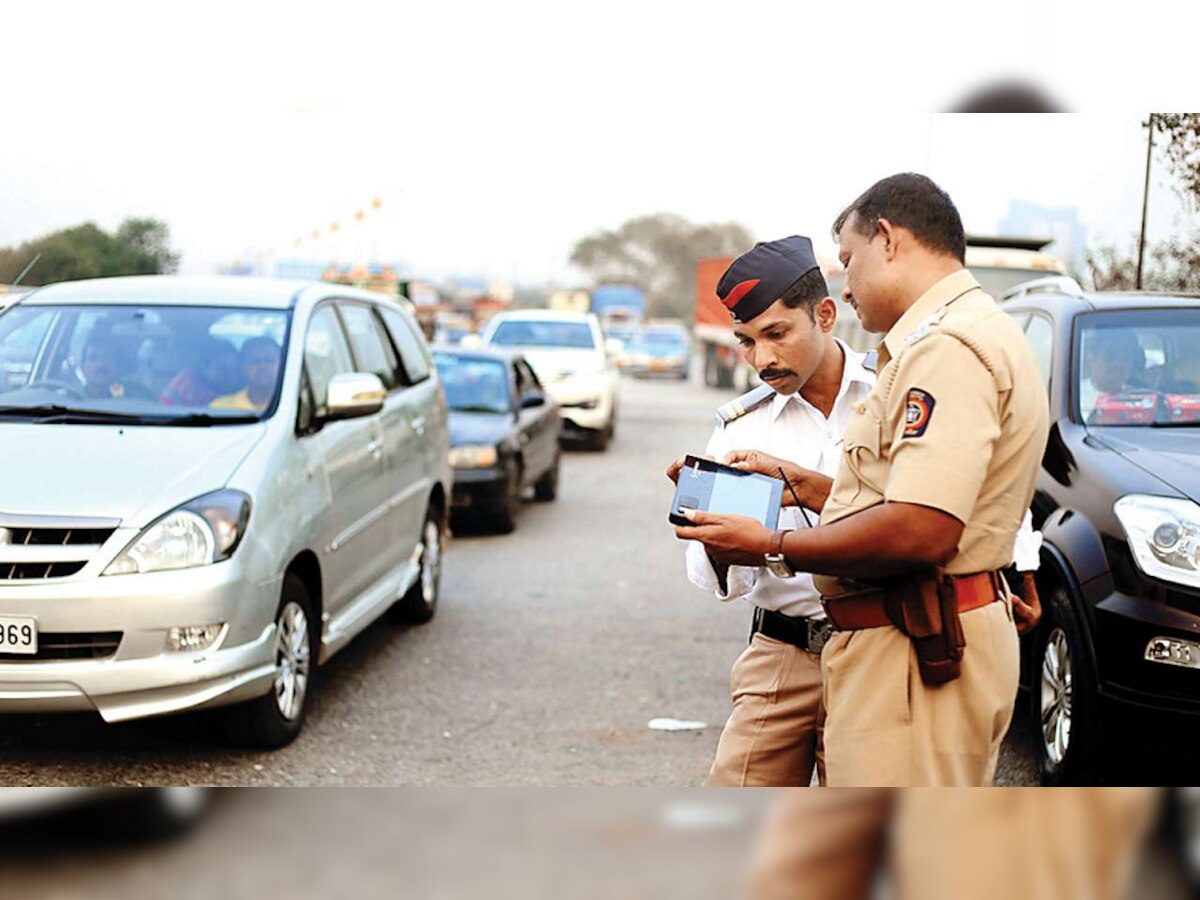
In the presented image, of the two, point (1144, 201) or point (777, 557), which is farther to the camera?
point (1144, 201)

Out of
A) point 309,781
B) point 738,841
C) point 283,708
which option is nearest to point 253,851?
point 738,841

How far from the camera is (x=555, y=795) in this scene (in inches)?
45.3

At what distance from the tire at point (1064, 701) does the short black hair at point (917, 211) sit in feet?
7.25

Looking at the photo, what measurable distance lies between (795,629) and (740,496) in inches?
17.1

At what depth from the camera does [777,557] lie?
1.98 meters

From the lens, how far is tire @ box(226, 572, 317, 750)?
14.6ft

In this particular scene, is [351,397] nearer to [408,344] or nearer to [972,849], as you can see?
[408,344]

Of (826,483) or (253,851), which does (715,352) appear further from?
(253,851)

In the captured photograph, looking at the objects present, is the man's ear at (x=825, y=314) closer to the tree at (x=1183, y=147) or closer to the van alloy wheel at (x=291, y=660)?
the tree at (x=1183, y=147)

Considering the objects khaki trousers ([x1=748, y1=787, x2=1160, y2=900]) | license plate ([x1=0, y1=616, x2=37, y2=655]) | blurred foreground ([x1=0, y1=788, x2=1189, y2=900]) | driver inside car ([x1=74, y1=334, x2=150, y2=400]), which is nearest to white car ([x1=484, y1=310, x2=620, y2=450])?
driver inside car ([x1=74, y1=334, x2=150, y2=400])

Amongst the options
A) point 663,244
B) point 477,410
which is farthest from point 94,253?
point 477,410

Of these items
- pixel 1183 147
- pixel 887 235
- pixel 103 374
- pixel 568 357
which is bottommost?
pixel 568 357

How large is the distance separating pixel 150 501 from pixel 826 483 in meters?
2.37

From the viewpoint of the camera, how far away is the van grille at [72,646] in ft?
11.8
